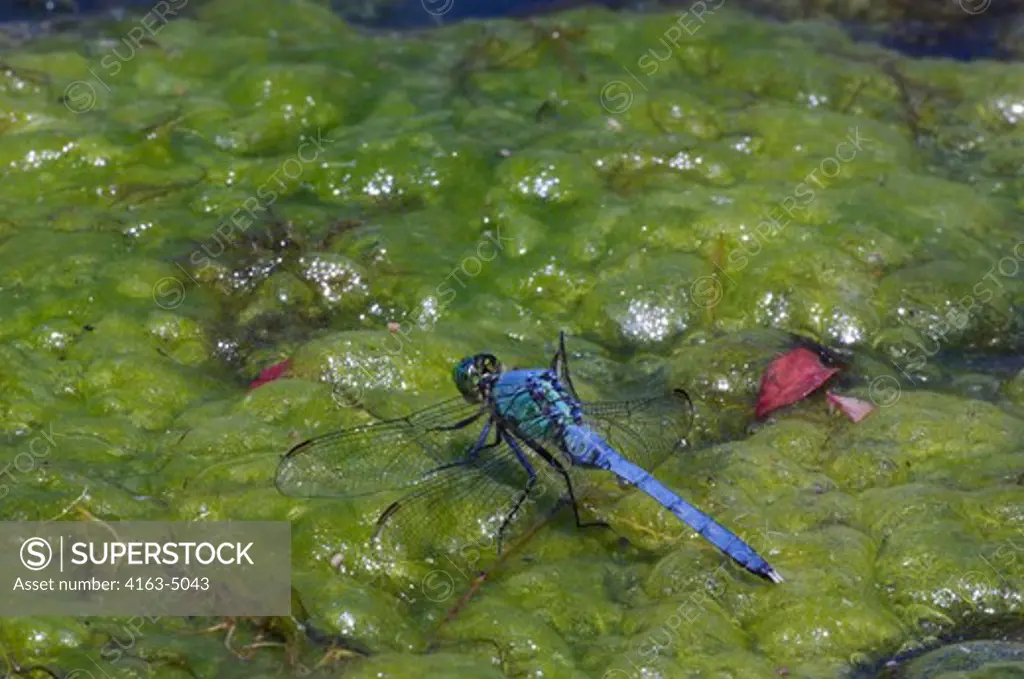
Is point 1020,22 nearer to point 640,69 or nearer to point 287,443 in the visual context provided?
point 640,69

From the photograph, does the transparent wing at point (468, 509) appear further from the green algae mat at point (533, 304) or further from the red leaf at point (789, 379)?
the red leaf at point (789, 379)

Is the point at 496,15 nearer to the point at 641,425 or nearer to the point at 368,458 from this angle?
the point at 641,425

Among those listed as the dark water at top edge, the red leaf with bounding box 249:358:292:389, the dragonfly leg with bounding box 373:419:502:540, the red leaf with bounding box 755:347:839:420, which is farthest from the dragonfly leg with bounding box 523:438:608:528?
the dark water at top edge

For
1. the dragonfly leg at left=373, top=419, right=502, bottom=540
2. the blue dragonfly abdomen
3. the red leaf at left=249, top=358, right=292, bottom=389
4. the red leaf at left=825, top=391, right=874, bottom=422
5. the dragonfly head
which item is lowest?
the red leaf at left=249, top=358, right=292, bottom=389

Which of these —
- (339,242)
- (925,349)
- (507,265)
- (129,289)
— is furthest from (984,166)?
(129,289)

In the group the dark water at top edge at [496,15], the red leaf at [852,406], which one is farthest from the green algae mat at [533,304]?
the dark water at top edge at [496,15]

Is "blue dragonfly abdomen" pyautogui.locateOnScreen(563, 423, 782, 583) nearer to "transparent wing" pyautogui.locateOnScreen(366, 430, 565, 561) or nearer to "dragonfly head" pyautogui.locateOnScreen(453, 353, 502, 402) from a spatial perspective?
"transparent wing" pyautogui.locateOnScreen(366, 430, 565, 561)
